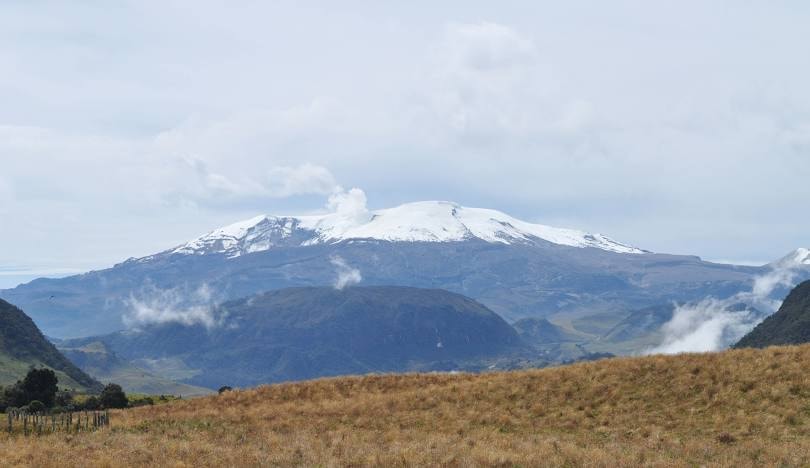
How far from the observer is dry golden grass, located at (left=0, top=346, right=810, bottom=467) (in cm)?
2733

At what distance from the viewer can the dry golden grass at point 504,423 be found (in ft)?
89.7

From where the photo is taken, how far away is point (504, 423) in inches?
1479

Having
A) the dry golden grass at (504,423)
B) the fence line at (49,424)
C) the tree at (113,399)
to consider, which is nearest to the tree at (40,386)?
the tree at (113,399)

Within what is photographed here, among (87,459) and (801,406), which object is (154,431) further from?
(801,406)

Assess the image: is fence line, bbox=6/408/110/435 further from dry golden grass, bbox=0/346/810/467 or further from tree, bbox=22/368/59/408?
tree, bbox=22/368/59/408

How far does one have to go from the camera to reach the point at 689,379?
39.4 metres

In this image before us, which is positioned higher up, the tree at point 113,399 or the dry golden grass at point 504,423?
the dry golden grass at point 504,423

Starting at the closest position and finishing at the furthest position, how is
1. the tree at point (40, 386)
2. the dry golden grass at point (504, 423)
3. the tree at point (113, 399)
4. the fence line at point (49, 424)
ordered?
the dry golden grass at point (504, 423) < the fence line at point (49, 424) < the tree at point (113, 399) < the tree at point (40, 386)

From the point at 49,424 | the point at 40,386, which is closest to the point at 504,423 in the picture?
the point at 49,424

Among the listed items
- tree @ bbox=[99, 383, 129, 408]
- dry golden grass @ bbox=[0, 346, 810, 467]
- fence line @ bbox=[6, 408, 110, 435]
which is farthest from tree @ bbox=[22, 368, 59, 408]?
fence line @ bbox=[6, 408, 110, 435]

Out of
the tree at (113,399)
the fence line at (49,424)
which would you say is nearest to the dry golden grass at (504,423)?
the fence line at (49,424)

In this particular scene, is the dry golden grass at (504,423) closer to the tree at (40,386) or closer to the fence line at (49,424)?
A: the fence line at (49,424)

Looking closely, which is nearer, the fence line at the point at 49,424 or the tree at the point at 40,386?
the fence line at the point at 49,424

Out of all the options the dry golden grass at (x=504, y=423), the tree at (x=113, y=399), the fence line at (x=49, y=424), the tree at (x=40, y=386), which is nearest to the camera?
the dry golden grass at (x=504, y=423)
